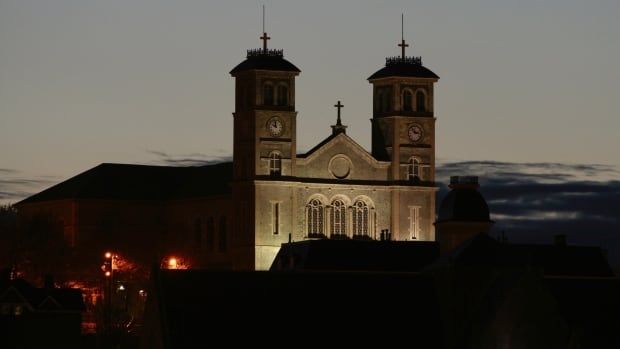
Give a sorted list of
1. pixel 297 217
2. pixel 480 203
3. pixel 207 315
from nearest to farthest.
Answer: pixel 207 315
pixel 480 203
pixel 297 217

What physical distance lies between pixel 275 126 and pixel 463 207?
56715 mm

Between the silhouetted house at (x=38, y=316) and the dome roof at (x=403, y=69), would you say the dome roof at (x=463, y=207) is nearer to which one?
the silhouetted house at (x=38, y=316)

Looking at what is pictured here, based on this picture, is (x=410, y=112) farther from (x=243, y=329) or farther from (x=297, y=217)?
(x=243, y=329)

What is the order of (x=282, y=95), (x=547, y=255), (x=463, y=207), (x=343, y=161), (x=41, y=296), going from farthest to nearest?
(x=343, y=161) < (x=282, y=95) < (x=41, y=296) < (x=547, y=255) < (x=463, y=207)

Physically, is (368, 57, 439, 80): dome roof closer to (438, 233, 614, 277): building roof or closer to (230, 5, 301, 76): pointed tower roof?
(230, 5, 301, 76): pointed tower roof

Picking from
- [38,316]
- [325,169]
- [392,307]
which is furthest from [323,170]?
[392,307]

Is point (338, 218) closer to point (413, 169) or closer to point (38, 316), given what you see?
point (413, 169)

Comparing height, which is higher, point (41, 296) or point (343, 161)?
point (343, 161)

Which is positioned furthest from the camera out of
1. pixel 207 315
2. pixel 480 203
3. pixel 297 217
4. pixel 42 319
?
pixel 297 217

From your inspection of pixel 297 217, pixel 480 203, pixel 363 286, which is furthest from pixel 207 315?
pixel 297 217

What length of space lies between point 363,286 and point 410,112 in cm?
9910

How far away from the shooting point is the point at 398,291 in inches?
3915

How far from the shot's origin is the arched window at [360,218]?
641 ft

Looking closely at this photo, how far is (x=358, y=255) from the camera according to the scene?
152 m
